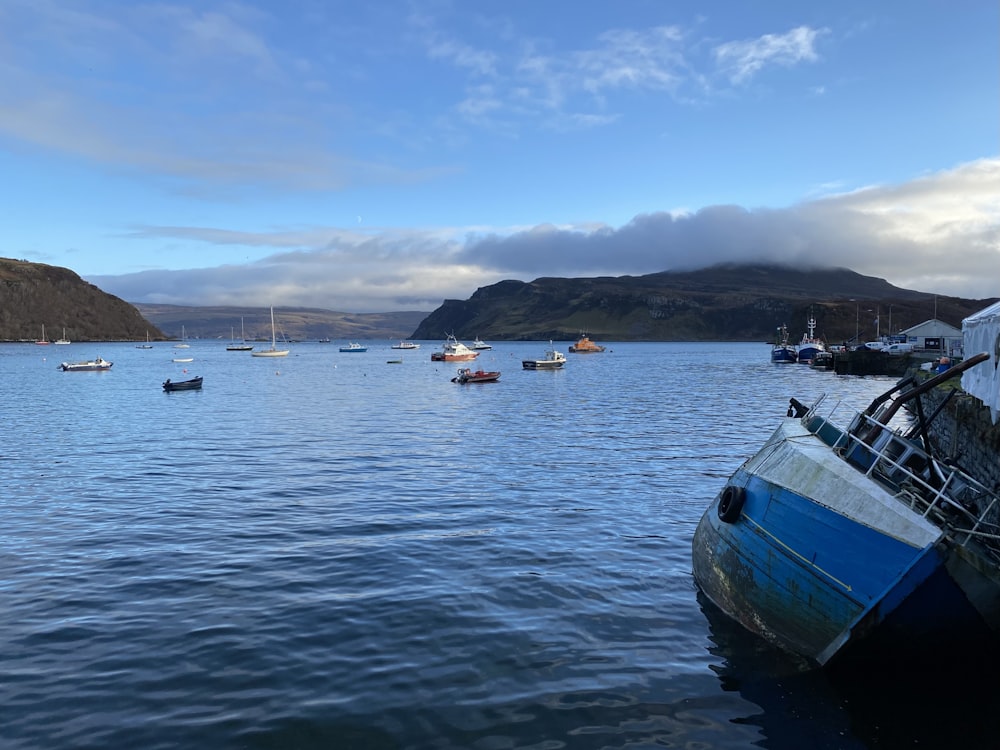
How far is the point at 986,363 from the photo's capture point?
2109 centimetres

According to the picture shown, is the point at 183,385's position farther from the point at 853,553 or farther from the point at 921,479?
the point at 853,553

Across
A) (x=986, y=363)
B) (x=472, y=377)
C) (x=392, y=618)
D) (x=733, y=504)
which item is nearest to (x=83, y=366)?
(x=472, y=377)

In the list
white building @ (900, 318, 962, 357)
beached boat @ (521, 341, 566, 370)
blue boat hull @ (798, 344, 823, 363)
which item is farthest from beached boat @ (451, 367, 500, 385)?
blue boat hull @ (798, 344, 823, 363)

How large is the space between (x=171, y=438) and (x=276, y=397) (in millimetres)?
27274

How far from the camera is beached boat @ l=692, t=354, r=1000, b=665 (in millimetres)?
9133

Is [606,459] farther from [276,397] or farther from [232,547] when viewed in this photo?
[276,397]

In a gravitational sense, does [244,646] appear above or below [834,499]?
below

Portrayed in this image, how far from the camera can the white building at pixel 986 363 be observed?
61.5 ft

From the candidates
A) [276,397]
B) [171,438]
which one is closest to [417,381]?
[276,397]

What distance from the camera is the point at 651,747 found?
876 cm

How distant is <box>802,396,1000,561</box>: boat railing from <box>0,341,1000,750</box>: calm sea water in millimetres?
2413

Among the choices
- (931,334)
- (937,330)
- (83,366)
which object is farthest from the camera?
(931,334)

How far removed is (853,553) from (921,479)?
241 centimetres

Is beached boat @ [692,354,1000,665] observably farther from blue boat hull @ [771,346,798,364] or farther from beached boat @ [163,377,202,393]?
blue boat hull @ [771,346,798,364]
